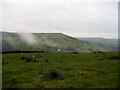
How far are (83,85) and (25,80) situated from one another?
775 centimetres

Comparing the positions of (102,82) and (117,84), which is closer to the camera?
(117,84)

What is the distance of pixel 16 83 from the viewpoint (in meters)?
17.5

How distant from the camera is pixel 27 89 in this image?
15148mm

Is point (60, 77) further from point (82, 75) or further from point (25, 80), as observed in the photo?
point (25, 80)

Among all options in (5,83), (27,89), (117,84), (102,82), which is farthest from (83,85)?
(5,83)

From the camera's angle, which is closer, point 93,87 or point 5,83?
point 93,87

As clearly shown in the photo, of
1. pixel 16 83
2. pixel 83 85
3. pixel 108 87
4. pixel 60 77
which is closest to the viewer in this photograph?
pixel 108 87

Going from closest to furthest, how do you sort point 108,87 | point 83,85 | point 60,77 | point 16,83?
point 108,87 < point 83,85 < point 16,83 < point 60,77

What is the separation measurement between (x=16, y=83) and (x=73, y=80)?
7.24m

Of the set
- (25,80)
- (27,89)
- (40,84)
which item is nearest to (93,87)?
(40,84)

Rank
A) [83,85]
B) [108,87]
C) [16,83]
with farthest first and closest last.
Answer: [16,83] < [83,85] < [108,87]

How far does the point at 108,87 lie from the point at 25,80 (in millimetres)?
10455

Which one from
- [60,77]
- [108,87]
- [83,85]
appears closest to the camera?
[108,87]

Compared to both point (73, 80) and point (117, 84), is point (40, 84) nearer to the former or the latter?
point (73, 80)
